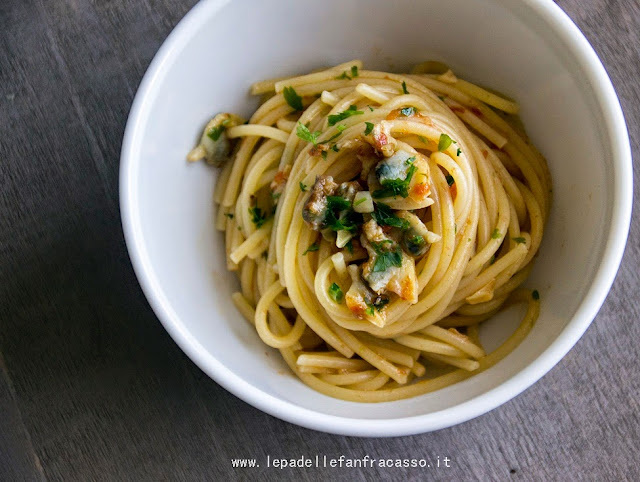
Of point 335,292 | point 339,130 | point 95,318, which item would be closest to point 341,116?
point 339,130

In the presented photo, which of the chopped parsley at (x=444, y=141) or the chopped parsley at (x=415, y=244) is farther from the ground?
the chopped parsley at (x=444, y=141)

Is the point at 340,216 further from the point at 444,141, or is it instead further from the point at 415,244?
the point at 444,141

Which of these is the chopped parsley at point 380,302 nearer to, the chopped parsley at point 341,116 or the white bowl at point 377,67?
the white bowl at point 377,67

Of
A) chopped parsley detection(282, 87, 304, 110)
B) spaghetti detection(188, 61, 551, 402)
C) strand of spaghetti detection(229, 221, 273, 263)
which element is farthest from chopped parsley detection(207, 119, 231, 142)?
strand of spaghetti detection(229, 221, 273, 263)

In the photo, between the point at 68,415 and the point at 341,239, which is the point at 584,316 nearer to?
the point at 341,239

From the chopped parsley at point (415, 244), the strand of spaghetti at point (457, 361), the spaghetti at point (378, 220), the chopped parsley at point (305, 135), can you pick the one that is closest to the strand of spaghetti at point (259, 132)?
the spaghetti at point (378, 220)

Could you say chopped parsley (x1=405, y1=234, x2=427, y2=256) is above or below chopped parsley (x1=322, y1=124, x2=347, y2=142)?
below

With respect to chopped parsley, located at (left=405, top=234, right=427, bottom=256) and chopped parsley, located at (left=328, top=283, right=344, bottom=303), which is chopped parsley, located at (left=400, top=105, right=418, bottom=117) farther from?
chopped parsley, located at (left=328, top=283, right=344, bottom=303)
